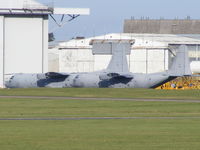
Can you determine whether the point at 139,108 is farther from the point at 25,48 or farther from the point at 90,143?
the point at 25,48

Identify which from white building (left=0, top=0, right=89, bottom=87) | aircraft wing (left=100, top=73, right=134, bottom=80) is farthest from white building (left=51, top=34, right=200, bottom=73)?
aircraft wing (left=100, top=73, right=134, bottom=80)

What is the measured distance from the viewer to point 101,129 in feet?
115

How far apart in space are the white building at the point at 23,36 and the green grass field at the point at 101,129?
170 ft

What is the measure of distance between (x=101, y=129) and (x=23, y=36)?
244 feet

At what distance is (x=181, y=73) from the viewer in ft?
333

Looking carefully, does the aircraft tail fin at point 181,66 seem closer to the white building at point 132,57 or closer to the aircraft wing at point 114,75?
the aircraft wing at point 114,75

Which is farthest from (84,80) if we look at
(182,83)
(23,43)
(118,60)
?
(182,83)

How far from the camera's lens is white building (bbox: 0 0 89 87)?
107m

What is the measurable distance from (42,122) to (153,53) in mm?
96422

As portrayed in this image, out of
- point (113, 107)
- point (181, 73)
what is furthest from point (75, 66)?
point (113, 107)

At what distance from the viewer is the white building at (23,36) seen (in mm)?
107188

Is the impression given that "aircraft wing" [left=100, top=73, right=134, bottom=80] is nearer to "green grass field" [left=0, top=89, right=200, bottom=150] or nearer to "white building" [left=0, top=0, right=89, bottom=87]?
"white building" [left=0, top=0, right=89, bottom=87]

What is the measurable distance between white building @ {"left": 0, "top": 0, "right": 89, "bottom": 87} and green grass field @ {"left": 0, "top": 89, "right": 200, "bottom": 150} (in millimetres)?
51676

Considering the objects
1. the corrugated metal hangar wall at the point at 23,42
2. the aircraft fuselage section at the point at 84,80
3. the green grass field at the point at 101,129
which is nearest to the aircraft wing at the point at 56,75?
the aircraft fuselage section at the point at 84,80
